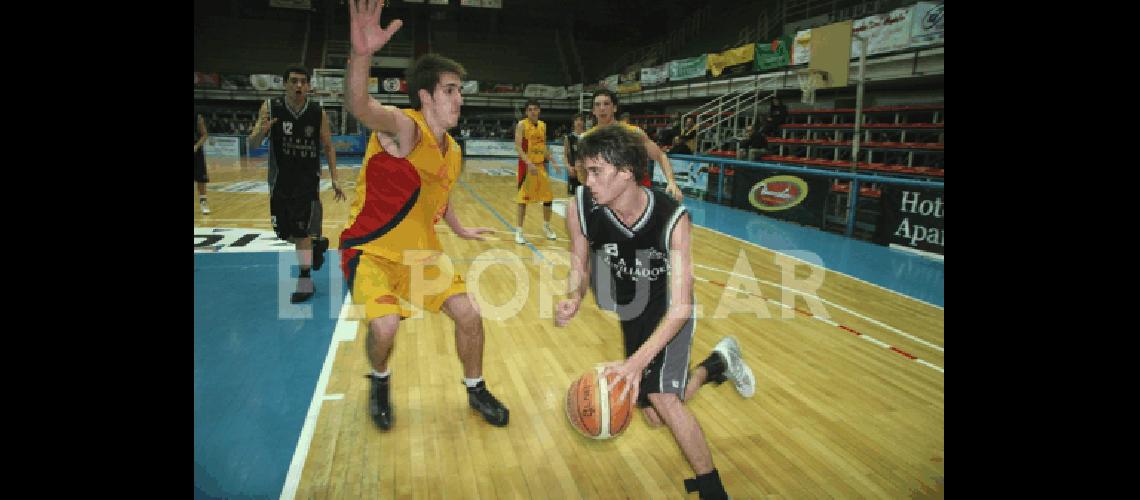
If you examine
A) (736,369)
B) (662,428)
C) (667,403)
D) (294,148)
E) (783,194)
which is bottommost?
(662,428)

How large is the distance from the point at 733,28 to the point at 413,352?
25783 mm

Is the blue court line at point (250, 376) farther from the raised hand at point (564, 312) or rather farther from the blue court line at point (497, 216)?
the blue court line at point (497, 216)

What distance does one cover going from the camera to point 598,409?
260 centimetres

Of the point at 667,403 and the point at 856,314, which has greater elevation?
the point at 667,403

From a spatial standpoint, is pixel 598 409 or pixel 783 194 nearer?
pixel 598 409

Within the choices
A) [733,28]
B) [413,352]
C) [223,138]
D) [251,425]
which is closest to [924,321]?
[413,352]

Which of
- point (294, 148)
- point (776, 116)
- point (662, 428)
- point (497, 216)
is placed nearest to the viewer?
point (662, 428)

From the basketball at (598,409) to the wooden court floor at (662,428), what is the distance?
426 millimetres

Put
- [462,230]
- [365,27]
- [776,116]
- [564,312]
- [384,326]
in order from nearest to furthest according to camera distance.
A: [365,27] < [564,312] < [384,326] < [462,230] < [776,116]

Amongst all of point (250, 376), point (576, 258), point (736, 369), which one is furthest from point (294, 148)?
point (736, 369)

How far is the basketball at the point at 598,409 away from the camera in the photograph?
2602 millimetres

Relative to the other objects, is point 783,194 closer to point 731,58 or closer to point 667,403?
point 667,403

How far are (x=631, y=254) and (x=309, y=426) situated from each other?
6.53 feet

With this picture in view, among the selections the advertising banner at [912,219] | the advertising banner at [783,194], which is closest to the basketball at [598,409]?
the advertising banner at [912,219]
